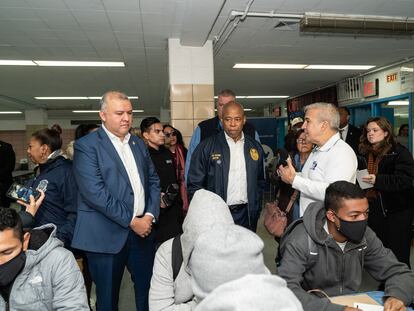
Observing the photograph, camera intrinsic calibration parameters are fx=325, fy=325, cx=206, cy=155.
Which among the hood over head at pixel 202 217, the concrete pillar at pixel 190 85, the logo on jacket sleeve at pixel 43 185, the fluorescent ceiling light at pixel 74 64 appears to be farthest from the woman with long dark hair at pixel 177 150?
the fluorescent ceiling light at pixel 74 64

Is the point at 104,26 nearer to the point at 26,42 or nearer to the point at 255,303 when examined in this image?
the point at 26,42

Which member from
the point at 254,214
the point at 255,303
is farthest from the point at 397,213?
the point at 255,303

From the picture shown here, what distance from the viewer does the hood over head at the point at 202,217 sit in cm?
104

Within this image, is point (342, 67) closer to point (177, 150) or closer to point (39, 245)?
point (177, 150)

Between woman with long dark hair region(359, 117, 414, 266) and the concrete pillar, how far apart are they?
238 centimetres

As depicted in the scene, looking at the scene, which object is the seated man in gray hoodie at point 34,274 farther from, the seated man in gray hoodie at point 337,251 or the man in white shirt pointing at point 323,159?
the man in white shirt pointing at point 323,159

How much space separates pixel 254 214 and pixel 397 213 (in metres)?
1.34

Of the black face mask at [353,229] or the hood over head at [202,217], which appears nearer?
the hood over head at [202,217]

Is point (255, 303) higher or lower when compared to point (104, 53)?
lower

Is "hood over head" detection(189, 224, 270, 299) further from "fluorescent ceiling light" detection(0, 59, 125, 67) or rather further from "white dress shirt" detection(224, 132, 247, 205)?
"fluorescent ceiling light" detection(0, 59, 125, 67)

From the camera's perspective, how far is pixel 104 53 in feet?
16.7

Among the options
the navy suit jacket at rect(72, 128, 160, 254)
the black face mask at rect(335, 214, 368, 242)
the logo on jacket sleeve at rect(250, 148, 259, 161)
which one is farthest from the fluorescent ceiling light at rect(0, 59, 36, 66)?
the black face mask at rect(335, 214, 368, 242)

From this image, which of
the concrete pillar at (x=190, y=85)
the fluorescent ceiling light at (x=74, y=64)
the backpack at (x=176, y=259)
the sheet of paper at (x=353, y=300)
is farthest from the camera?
the fluorescent ceiling light at (x=74, y=64)

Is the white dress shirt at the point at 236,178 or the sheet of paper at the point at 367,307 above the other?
the white dress shirt at the point at 236,178
